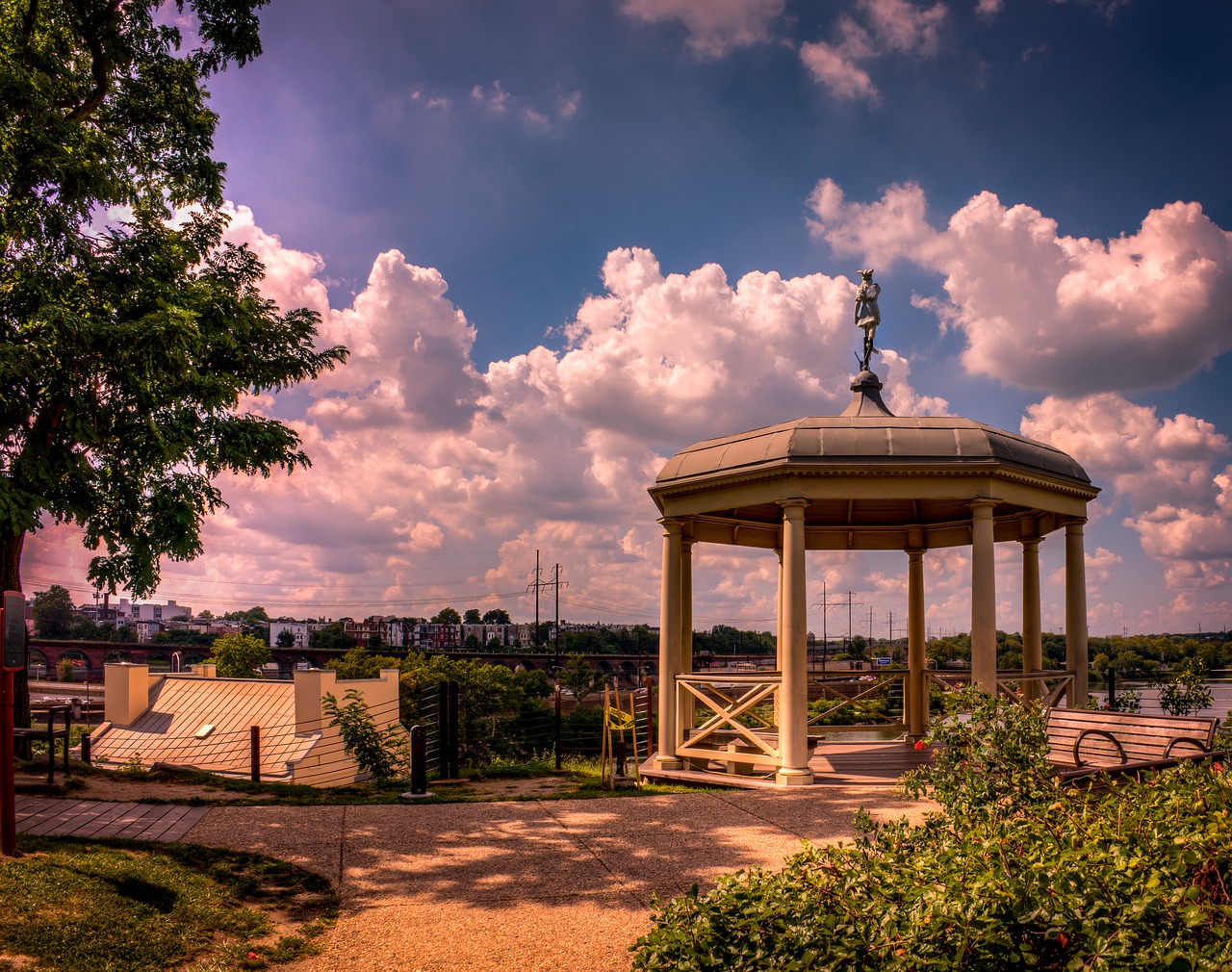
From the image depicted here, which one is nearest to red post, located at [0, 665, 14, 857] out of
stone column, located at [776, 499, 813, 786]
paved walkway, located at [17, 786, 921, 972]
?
paved walkway, located at [17, 786, 921, 972]

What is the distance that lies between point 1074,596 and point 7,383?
54.8 ft

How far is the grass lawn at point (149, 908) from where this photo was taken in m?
4.84

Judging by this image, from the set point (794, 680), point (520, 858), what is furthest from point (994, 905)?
point (794, 680)

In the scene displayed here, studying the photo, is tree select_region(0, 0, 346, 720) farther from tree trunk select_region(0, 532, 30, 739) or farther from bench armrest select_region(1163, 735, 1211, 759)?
bench armrest select_region(1163, 735, 1211, 759)

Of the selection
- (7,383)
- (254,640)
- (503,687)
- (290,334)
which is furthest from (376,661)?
(7,383)

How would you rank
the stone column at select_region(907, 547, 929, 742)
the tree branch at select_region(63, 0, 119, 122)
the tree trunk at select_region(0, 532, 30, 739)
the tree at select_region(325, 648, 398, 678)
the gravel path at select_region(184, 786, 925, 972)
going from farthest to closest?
the tree at select_region(325, 648, 398, 678) → the stone column at select_region(907, 547, 929, 742) → the tree branch at select_region(63, 0, 119, 122) → the tree trunk at select_region(0, 532, 30, 739) → the gravel path at select_region(184, 786, 925, 972)

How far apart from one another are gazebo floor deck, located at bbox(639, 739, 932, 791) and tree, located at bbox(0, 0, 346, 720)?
28.8ft

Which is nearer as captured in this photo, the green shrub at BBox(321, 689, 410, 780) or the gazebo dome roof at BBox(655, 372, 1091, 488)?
the gazebo dome roof at BBox(655, 372, 1091, 488)

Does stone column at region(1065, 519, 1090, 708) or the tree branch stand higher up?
the tree branch

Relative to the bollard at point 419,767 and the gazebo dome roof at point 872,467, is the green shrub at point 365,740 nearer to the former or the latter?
the bollard at point 419,767

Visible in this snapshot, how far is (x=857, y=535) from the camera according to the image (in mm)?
16562

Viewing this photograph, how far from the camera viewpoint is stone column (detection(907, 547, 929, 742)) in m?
15.6

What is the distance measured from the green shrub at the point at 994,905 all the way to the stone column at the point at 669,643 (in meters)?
→ 8.35

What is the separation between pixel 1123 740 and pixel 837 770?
15.1 ft
